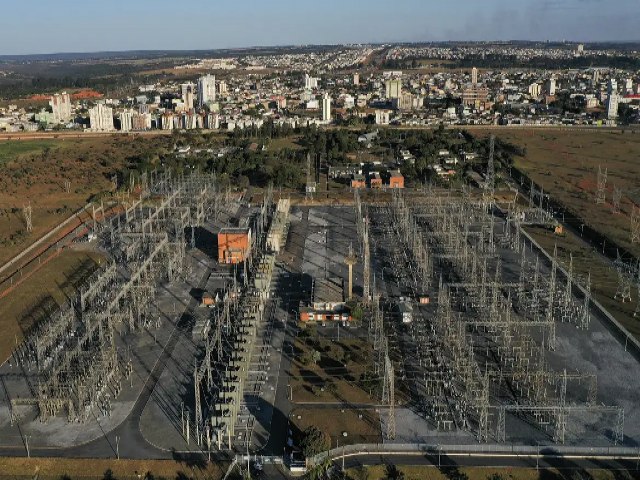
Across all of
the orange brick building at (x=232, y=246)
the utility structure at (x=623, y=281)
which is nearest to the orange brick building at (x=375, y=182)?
the orange brick building at (x=232, y=246)

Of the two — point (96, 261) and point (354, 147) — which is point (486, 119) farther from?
point (96, 261)

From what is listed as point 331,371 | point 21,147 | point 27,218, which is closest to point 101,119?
point 21,147

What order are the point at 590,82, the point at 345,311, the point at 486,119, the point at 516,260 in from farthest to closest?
the point at 590,82
the point at 486,119
the point at 516,260
the point at 345,311

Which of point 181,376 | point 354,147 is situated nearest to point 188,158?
point 354,147

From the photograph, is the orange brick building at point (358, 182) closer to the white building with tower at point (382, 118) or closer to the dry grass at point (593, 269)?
the dry grass at point (593, 269)

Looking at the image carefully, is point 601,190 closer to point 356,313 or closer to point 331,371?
point 356,313

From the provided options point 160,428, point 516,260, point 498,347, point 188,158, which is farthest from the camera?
point 188,158

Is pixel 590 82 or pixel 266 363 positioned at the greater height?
pixel 590 82
